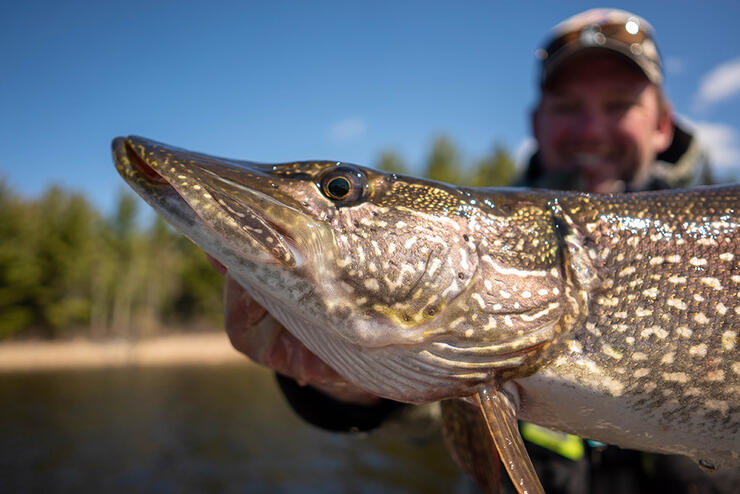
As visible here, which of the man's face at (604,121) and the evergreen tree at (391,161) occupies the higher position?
the evergreen tree at (391,161)

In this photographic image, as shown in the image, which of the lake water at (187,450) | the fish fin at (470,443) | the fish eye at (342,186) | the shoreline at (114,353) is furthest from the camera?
the shoreline at (114,353)

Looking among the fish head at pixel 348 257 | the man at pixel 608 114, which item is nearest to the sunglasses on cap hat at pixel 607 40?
the man at pixel 608 114

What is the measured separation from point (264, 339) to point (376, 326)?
1.78ft

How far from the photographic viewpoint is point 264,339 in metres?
1.56

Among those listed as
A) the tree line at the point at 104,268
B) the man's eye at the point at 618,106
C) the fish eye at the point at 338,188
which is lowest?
the fish eye at the point at 338,188

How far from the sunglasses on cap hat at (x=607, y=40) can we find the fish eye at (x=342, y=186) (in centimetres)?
245

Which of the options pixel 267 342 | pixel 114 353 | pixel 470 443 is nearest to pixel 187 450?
pixel 267 342

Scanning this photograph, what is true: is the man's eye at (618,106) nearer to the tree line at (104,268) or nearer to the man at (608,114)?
the man at (608,114)

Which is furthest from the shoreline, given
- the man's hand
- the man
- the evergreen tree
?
the man's hand

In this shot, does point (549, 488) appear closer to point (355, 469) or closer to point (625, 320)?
point (625, 320)

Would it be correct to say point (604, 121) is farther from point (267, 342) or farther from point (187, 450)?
point (187, 450)

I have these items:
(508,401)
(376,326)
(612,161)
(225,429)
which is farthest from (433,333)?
(225,429)

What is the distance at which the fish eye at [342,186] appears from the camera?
4.10 feet

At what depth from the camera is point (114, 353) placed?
921 inches
